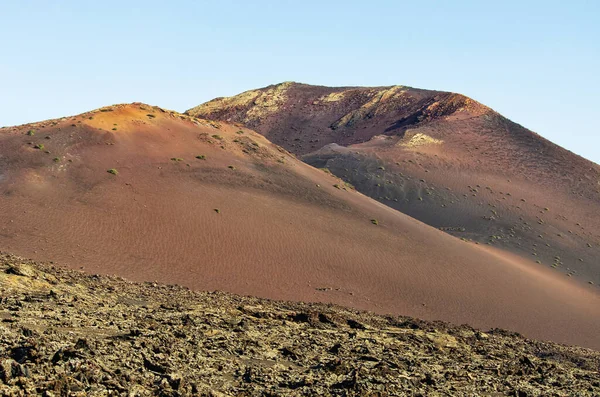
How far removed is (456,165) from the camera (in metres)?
60.2

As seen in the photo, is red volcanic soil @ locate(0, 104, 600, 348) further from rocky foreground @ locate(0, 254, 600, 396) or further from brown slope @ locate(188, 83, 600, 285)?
brown slope @ locate(188, 83, 600, 285)

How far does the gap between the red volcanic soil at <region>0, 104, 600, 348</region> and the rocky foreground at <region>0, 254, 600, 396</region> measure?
6.41 metres

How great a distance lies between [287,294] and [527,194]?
1483 inches

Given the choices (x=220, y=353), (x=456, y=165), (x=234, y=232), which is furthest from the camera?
(x=456, y=165)

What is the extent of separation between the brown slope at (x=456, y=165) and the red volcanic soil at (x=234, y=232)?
26.3ft

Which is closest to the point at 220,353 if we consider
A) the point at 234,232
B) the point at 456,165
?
the point at 234,232

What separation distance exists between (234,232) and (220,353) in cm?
1775

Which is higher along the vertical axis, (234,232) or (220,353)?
(234,232)

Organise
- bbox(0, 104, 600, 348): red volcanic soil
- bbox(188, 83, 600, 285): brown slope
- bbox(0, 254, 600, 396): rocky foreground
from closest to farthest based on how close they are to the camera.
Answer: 1. bbox(0, 254, 600, 396): rocky foreground
2. bbox(0, 104, 600, 348): red volcanic soil
3. bbox(188, 83, 600, 285): brown slope

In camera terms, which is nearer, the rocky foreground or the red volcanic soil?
the rocky foreground

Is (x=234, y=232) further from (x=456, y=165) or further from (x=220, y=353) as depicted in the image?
(x=456, y=165)

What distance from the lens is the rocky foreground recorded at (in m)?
9.17

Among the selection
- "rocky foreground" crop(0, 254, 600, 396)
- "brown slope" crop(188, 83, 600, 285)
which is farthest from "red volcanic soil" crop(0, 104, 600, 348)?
"brown slope" crop(188, 83, 600, 285)

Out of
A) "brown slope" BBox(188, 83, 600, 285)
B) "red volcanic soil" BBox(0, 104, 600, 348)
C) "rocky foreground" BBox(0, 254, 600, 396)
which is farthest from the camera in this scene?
"brown slope" BBox(188, 83, 600, 285)
